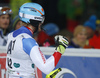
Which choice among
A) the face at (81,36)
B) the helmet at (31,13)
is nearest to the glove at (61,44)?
the helmet at (31,13)

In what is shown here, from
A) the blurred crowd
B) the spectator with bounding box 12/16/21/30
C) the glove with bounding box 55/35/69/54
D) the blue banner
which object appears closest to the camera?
the glove with bounding box 55/35/69/54

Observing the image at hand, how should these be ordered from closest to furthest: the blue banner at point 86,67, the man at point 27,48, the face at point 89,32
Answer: the man at point 27,48 < the blue banner at point 86,67 < the face at point 89,32

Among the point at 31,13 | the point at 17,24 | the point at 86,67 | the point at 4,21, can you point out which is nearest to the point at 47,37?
the point at 4,21

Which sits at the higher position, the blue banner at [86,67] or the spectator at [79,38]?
the spectator at [79,38]

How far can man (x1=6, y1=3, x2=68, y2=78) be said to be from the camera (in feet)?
14.5

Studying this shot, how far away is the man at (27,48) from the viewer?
4.41m

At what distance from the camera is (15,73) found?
4641 millimetres

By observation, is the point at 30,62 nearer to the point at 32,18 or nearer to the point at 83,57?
the point at 32,18

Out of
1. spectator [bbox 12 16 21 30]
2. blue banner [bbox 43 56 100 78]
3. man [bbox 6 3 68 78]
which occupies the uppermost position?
spectator [bbox 12 16 21 30]

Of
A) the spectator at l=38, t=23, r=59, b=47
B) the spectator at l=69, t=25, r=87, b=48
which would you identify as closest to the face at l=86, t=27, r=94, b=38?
the spectator at l=69, t=25, r=87, b=48

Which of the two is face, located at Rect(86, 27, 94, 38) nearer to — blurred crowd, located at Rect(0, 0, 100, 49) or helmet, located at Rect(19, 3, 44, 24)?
blurred crowd, located at Rect(0, 0, 100, 49)

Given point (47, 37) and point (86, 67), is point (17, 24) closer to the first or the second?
point (47, 37)

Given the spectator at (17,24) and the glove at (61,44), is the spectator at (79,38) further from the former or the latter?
the glove at (61,44)

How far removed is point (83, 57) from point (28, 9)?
1.56m
